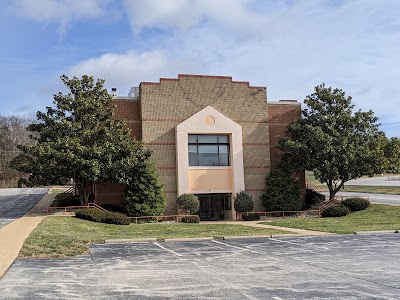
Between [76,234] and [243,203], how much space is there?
1581 cm

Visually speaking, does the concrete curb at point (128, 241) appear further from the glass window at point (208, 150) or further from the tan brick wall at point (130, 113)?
the tan brick wall at point (130, 113)

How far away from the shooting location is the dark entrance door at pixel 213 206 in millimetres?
35625

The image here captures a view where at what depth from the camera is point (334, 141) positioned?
34.2 m

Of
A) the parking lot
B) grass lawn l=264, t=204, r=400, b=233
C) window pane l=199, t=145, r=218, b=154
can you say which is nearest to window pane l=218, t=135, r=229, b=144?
window pane l=199, t=145, r=218, b=154

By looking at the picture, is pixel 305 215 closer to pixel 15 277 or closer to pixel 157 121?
pixel 157 121

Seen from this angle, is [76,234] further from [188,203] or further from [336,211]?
[336,211]

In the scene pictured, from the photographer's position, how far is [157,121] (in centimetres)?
3450

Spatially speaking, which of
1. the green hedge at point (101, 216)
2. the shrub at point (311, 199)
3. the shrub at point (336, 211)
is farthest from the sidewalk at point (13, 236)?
the shrub at point (311, 199)

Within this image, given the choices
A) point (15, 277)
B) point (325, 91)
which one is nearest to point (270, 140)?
point (325, 91)

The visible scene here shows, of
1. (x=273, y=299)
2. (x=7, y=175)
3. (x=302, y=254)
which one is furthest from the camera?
(x=7, y=175)

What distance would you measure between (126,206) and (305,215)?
1405 cm

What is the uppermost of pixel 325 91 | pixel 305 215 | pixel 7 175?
pixel 325 91

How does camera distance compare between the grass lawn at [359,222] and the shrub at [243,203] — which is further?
the shrub at [243,203]

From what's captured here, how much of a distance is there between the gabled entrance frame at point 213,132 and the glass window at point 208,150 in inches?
20.9
